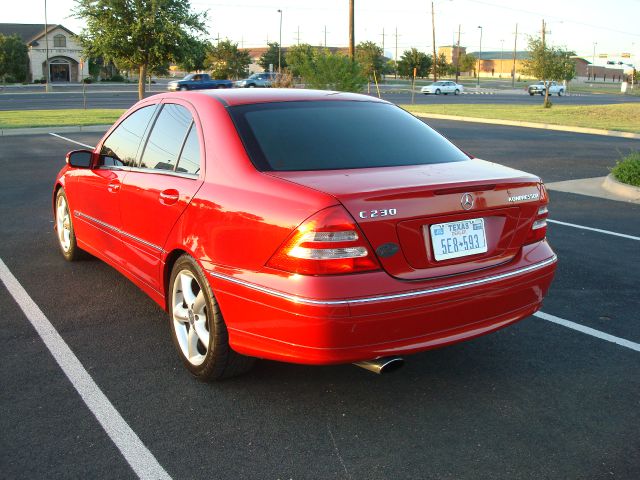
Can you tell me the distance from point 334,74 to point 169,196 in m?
22.8

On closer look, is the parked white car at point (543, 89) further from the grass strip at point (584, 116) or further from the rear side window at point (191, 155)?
the rear side window at point (191, 155)

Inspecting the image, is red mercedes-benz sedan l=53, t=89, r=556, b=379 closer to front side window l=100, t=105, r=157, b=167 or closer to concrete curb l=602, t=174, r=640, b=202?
front side window l=100, t=105, r=157, b=167

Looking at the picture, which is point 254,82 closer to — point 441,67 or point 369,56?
point 369,56

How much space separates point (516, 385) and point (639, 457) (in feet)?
2.88

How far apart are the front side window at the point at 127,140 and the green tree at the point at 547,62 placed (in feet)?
125

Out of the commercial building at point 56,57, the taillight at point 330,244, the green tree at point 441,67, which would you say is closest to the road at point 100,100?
the commercial building at point 56,57

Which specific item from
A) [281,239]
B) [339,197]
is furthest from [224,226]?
[339,197]

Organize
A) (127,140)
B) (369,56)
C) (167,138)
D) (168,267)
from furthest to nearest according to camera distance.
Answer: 1. (369,56)
2. (127,140)
3. (167,138)
4. (168,267)

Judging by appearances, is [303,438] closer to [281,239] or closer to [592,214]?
[281,239]

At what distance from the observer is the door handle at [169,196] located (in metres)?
4.19

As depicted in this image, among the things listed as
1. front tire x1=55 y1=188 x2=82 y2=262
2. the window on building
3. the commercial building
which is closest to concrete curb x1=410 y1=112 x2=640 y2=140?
front tire x1=55 y1=188 x2=82 y2=262

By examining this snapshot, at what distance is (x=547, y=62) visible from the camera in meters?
40.5

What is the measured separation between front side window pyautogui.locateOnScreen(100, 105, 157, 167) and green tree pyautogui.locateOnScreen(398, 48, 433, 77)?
79.9 meters

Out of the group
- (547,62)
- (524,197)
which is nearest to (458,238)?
(524,197)
